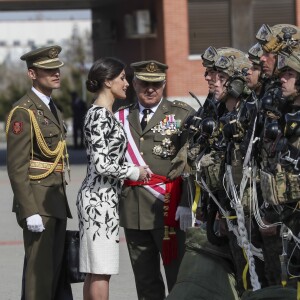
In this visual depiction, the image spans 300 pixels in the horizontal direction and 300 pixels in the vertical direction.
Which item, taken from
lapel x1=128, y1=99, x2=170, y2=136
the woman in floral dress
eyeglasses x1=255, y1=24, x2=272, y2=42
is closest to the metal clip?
eyeglasses x1=255, y1=24, x2=272, y2=42

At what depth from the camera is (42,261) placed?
23.3 feet

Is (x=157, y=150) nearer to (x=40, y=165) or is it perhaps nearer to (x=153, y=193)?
(x=153, y=193)

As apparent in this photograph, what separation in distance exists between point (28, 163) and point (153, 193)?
0.90 m

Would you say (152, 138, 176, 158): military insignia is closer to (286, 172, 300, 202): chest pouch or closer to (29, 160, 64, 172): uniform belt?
(29, 160, 64, 172): uniform belt

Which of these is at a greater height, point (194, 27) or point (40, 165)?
point (40, 165)

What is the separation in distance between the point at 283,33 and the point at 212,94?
124 cm

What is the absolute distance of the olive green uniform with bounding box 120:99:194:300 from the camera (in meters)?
7.27

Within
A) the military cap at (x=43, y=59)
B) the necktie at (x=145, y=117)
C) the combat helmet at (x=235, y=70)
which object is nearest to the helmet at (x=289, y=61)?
the combat helmet at (x=235, y=70)

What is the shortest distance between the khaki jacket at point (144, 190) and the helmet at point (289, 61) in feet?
5.51

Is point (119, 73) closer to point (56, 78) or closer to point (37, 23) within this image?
point (56, 78)

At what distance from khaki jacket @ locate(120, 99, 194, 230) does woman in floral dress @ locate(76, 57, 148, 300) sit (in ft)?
1.36

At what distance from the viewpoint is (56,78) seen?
24.1ft

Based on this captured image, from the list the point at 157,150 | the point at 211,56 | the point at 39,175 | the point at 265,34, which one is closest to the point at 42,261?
the point at 39,175

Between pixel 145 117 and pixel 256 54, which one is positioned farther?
pixel 145 117
